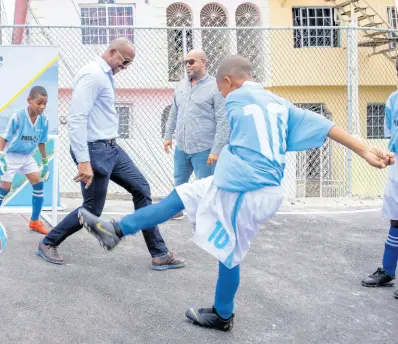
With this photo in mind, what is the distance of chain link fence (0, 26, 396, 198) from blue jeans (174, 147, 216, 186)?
5163mm

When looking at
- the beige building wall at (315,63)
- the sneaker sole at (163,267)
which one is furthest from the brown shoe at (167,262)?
the beige building wall at (315,63)

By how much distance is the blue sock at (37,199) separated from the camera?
587cm

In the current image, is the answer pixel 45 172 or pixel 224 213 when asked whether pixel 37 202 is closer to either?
pixel 45 172

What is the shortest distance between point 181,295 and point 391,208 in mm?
1859

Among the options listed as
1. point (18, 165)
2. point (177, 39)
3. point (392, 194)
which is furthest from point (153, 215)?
point (177, 39)

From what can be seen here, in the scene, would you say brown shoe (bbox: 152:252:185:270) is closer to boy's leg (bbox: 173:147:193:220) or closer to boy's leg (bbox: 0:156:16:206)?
boy's leg (bbox: 173:147:193:220)

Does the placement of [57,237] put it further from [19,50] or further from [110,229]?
[19,50]

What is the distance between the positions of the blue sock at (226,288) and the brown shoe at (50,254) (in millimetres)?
1681

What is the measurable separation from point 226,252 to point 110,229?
2.32 ft

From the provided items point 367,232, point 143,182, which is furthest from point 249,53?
point 143,182

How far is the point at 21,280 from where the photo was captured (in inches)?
171

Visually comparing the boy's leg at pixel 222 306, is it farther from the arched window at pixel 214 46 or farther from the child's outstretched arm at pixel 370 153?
the arched window at pixel 214 46

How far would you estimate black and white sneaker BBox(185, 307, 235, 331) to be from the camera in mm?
3688

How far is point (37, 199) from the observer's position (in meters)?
5.86
